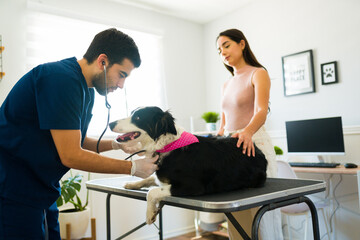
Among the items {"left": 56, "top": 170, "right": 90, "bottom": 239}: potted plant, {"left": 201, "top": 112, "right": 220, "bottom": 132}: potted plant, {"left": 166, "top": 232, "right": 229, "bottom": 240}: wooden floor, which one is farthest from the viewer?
{"left": 201, "top": 112, "right": 220, "bottom": 132}: potted plant

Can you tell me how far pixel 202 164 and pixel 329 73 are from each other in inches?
97.7

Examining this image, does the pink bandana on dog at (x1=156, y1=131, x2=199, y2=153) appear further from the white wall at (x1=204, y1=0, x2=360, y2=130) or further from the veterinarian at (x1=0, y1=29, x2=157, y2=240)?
the white wall at (x1=204, y1=0, x2=360, y2=130)

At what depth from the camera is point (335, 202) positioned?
125 inches

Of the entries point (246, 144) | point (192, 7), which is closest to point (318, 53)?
point (192, 7)

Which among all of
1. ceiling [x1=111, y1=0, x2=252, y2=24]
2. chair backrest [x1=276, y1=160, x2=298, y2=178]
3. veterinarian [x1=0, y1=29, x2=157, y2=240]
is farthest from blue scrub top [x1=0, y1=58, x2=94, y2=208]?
ceiling [x1=111, y1=0, x2=252, y2=24]

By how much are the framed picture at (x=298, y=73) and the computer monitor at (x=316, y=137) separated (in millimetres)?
449

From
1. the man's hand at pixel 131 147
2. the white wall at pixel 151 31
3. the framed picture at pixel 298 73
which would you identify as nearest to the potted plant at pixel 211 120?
the white wall at pixel 151 31

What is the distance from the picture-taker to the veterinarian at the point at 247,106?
Answer: 1.70 meters

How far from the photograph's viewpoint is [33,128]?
127 centimetres

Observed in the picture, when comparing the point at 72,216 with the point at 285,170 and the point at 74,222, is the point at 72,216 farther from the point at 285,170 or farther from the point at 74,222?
the point at 285,170

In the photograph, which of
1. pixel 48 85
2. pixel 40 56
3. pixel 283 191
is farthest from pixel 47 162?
pixel 40 56

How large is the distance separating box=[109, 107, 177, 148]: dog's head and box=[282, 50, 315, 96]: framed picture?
8.01 ft

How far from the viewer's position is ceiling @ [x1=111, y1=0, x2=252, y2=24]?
4004 mm

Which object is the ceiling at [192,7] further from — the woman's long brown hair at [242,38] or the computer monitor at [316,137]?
the woman's long brown hair at [242,38]
